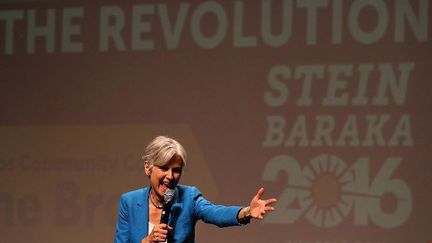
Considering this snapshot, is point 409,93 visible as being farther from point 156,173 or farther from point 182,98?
point 156,173

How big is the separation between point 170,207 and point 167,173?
124mm

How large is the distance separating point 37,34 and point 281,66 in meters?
1.66

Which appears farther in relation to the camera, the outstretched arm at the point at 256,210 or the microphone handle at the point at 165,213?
the microphone handle at the point at 165,213

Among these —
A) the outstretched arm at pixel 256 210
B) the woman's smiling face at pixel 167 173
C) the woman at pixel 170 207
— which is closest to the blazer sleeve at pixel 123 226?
the woman at pixel 170 207

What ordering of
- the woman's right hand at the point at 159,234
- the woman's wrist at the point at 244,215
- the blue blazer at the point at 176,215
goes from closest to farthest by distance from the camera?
the woman's right hand at the point at 159,234 < the woman's wrist at the point at 244,215 < the blue blazer at the point at 176,215

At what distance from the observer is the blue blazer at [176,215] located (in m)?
2.95

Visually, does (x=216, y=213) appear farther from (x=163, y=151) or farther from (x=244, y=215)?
(x=163, y=151)

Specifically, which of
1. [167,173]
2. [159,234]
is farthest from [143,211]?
[159,234]

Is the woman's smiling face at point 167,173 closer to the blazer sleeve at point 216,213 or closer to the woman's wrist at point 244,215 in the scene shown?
the blazer sleeve at point 216,213

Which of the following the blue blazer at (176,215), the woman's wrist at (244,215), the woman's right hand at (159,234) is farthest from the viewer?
the blue blazer at (176,215)

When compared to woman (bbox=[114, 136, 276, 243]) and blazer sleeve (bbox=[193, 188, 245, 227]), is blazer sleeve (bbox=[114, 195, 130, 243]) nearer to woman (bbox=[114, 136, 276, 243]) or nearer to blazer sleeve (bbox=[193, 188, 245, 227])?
woman (bbox=[114, 136, 276, 243])

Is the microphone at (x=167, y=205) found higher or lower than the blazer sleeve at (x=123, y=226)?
higher

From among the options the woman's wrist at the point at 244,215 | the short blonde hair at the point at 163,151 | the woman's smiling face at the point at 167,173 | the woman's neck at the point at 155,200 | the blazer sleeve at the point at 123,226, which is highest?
the short blonde hair at the point at 163,151

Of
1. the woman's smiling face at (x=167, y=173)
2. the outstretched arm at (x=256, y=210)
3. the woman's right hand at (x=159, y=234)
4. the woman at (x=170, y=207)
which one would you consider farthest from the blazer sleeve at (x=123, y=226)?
the outstretched arm at (x=256, y=210)
